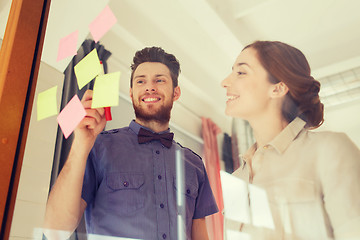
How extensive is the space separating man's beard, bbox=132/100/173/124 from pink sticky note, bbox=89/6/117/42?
0.89 feet

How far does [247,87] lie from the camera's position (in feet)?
2.63

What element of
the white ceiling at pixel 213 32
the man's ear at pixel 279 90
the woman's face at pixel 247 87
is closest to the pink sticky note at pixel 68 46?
the white ceiling at pixel 213 32

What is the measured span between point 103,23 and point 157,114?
358 millimetres

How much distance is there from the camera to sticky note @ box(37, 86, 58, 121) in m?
0.98

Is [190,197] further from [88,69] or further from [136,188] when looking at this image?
[88,69]

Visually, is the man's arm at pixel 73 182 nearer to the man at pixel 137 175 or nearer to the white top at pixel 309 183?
the man at pixel 137 175

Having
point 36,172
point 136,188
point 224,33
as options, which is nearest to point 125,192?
point 136,188

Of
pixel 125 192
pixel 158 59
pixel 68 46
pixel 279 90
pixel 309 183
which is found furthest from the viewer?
pixel 68 46

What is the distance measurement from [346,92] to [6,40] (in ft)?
3.02

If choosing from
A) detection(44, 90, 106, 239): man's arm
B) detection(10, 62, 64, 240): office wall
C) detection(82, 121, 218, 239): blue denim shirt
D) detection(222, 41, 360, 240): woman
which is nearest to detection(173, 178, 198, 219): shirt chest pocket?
detection(82, 121, 218, 239): blue denim shirt

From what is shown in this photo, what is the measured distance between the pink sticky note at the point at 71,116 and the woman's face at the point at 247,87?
17.2 inches

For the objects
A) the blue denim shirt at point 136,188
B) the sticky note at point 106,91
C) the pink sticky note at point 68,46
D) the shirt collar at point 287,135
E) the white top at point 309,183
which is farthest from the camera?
the pink sticky note at point 68,46

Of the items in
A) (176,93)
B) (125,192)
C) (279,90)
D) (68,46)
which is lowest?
(125,192)

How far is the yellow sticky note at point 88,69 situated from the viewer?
1005 millimetres
